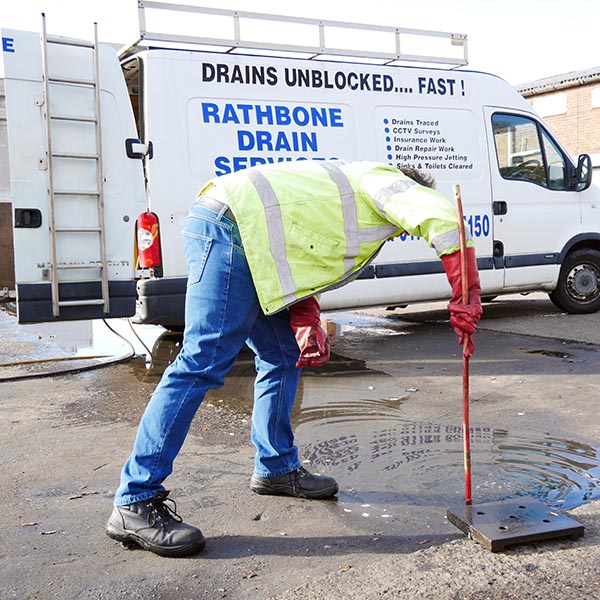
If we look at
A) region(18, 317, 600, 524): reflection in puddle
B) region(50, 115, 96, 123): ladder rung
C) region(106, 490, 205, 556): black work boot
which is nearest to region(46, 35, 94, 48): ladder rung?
region(50, 115, 96, 123): ladder rung

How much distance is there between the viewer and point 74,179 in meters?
5.94

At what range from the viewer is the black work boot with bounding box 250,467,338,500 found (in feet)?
10.9

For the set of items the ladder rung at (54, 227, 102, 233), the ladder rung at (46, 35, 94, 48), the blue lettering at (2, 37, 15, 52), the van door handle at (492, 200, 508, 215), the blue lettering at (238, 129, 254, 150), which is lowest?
the ladder rung at (54, 227, 102, 233)

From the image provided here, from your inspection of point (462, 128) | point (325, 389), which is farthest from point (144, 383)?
point (462, 128)

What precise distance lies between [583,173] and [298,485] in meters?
6.76

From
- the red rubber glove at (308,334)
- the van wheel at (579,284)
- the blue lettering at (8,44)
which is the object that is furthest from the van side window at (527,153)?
the red rubber glove at (308,334)

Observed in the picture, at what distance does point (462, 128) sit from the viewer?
25.7ft

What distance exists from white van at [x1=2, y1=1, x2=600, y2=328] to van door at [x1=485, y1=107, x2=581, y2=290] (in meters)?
0.02

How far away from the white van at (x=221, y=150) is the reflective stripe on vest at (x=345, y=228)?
3.30 meters

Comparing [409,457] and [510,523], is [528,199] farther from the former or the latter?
[510,523]

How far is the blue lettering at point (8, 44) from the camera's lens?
5.67 m

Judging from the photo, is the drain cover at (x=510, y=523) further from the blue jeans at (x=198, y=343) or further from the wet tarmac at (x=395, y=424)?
the blue jeans at (x=198, y=343)

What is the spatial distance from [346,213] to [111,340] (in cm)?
582

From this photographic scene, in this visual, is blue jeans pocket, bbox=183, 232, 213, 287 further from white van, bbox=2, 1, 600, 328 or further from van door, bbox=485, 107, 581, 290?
van door, bbox=485, 107, 581, 290
